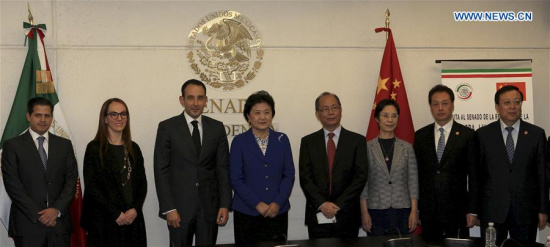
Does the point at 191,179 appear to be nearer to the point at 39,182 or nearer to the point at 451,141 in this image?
the point at 39,182

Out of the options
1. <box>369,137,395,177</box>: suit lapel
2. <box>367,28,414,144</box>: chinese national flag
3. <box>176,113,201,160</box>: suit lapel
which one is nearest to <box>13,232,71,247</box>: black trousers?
<box>176,113,201,160</box>: suit lapel

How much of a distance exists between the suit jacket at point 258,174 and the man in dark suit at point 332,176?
0.15 metres

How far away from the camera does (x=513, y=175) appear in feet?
13.8

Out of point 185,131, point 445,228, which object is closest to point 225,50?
point 185,131

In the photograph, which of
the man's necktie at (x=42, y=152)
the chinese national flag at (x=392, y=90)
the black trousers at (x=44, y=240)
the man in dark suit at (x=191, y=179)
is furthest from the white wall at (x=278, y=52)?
the black trousers at (x=44, y=240)

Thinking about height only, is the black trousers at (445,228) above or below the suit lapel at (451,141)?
below

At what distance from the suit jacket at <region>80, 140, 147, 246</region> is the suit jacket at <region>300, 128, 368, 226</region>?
48.0 inches

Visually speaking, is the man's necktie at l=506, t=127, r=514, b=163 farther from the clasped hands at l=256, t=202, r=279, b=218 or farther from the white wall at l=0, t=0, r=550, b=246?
the clasped hands at l=256, t=202, r=279, b=218

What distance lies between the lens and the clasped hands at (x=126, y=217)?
4141mm

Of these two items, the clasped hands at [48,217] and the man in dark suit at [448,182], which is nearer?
the clasped hands at [48,217]

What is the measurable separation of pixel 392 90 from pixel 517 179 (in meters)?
1.65

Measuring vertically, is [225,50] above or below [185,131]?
above

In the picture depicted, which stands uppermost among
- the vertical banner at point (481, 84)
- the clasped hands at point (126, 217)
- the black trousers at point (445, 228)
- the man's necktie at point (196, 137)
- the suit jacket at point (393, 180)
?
the vertical banner at point (481, 84)

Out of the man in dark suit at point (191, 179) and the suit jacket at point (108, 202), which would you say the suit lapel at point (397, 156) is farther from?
the suit jacket at point (108, 202)
